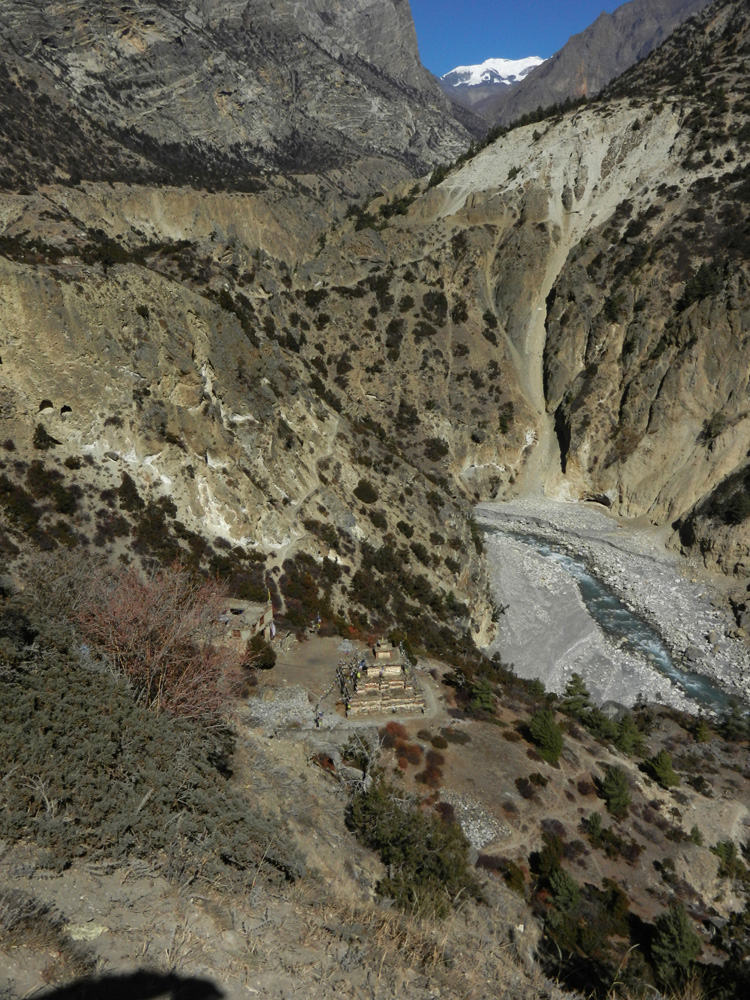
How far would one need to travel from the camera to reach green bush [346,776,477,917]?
1273 centimetres

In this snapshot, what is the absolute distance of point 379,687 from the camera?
2439 cm

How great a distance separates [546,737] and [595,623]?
1758cm

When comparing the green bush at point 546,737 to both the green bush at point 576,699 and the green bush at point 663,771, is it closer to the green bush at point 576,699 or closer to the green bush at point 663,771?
→ the green bush at point 663,771

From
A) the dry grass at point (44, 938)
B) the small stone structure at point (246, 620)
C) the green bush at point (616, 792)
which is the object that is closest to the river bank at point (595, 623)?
the green bush at point (616, 792)

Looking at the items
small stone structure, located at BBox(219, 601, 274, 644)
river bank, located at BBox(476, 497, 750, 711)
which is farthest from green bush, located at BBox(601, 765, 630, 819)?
small stone structure, located at BBox(219, 601, 274, 644)

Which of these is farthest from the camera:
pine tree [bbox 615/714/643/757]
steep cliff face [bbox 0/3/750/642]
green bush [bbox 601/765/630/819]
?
steep cliff face [bbox 0/3/750/642]

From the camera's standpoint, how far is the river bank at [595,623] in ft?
115

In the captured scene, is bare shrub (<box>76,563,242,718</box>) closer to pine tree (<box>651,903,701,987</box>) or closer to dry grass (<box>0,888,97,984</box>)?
dry grass (<box>0,888,97,984</box>)

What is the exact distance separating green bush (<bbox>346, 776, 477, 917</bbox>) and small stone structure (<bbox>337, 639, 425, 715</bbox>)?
5959 mm

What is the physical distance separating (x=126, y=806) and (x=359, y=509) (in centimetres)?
2808

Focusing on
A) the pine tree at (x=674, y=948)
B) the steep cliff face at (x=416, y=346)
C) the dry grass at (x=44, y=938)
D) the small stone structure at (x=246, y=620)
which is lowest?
the pine tree at (x=674, y=948)

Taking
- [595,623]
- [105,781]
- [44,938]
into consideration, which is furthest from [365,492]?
[44,938]

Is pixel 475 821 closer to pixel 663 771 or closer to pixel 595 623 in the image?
pixel 663 771

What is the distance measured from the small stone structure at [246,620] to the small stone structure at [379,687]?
400 centimetres
